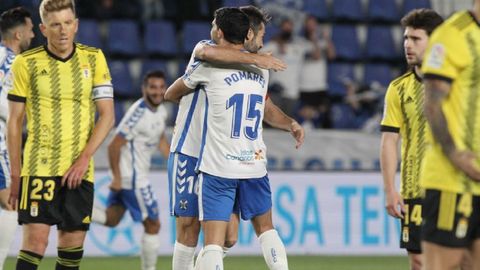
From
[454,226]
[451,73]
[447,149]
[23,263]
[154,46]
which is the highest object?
[154,46]

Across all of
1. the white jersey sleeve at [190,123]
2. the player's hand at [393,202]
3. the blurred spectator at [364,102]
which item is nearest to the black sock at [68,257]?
the white jersey sleeve at [190,123]

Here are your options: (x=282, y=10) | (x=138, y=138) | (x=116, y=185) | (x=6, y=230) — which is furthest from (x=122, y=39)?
(x=6, y=230)

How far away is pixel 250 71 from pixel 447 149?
2.45 meters

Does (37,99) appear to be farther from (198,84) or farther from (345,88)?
(345,88)

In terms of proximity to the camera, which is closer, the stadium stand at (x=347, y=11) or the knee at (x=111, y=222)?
the knee at (x=111, y=222)

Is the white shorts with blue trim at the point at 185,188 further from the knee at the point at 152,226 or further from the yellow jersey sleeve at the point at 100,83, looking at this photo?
the knee at the point at 152,226

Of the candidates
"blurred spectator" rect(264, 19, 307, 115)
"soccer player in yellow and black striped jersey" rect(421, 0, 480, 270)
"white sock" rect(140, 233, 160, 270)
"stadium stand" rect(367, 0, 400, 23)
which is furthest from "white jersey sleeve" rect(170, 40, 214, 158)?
"stadium stand" rect(367, 0, 400, 23)

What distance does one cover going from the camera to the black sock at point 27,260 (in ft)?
22.6

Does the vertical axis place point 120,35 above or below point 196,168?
above

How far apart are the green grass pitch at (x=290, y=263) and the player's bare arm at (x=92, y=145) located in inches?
157

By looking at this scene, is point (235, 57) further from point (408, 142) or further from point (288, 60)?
point (288, 60)

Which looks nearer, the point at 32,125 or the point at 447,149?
the point at 447,149

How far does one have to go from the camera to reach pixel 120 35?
50.9 feet

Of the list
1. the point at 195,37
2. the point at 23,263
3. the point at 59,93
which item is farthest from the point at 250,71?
the point at 195,37
